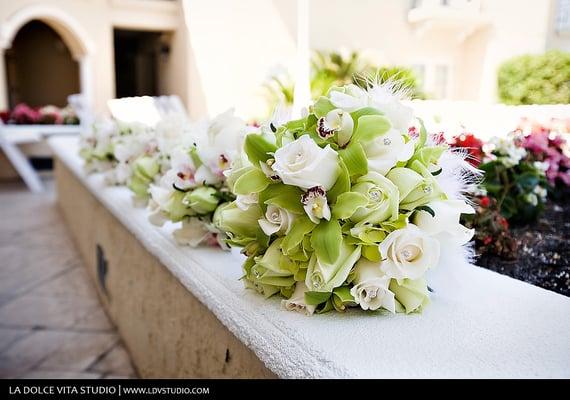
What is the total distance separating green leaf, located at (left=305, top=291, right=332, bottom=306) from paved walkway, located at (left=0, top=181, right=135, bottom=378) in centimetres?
131

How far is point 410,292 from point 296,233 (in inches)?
8.3

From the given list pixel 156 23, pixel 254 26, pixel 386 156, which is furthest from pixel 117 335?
pixel 156 23

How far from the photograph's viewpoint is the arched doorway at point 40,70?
504 inches

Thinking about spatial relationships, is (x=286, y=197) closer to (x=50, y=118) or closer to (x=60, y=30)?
(x=50, y=118)

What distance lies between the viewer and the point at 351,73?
4.62 ft

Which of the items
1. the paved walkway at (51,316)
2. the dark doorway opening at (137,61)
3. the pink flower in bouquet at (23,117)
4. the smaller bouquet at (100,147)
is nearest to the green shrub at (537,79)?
the paved walkway at (51,316)

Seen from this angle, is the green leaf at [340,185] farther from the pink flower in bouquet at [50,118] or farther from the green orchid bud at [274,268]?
the pink flower in bouquet at [50,118]

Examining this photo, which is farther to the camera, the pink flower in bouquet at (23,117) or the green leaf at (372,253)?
the pink flower in bouquet at (23,117)

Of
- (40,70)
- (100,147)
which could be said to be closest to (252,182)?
(100,147)

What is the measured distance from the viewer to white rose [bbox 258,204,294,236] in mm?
860

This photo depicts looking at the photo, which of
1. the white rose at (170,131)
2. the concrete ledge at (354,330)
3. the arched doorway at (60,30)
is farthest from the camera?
the arched doorway at (60,30)

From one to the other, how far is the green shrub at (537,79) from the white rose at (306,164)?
0.41m

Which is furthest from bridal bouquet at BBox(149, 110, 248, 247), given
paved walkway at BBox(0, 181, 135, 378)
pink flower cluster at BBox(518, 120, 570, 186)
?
paved walkway at BBox(0, 181, 135, 378)

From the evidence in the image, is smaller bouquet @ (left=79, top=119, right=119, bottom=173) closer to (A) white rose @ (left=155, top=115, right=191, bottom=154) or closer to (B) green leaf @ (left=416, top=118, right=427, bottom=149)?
(A) white rose @ (left=155, top=115, right=191, bottom=154)
